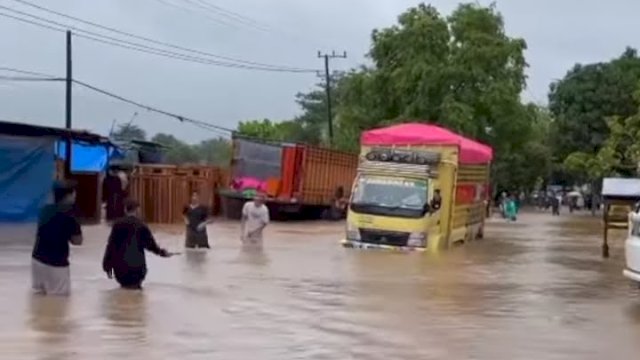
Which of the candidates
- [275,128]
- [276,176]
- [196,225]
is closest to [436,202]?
[196,225]

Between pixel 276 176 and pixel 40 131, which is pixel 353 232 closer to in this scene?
pixel 40 131

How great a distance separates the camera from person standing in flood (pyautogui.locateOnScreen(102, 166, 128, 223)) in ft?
133

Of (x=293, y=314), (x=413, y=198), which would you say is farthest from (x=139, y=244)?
(x=413, y=198)

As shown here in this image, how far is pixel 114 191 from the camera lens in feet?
133

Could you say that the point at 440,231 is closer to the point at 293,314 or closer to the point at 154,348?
the point at 293,314

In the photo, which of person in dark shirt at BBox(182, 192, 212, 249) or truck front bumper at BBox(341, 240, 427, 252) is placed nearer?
person in dark shirt at BBox(182, 192, 212, 249)

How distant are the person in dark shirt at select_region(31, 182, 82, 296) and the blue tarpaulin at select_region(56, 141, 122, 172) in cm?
2362

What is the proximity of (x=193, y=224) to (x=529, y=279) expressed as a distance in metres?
7.80

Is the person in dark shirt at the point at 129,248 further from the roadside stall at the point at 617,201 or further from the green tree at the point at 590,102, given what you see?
the green tree at the point at 590,102

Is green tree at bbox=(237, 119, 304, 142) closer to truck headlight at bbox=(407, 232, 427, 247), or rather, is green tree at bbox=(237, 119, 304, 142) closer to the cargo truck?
the cargo truck

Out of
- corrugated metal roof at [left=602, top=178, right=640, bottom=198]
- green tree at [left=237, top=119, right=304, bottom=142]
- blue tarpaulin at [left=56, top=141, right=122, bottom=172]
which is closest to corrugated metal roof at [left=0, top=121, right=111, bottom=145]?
blue tarpaulin at [left=56, top=141, right=122, bottom=172]

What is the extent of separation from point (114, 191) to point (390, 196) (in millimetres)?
13978

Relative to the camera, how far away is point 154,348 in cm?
1173

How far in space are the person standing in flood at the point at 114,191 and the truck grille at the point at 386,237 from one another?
43.0ft
